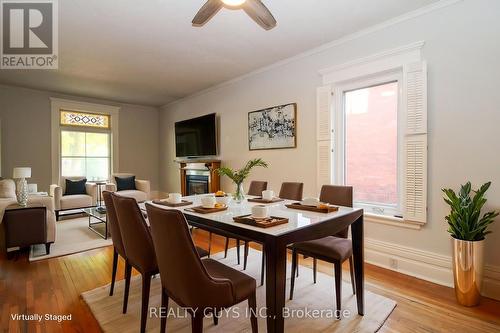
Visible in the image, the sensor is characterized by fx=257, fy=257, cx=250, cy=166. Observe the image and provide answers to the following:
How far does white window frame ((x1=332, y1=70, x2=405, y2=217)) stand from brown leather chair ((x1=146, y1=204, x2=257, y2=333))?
222 cm

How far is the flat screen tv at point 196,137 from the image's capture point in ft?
16.6

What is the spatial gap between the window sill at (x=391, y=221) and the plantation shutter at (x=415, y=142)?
0.06 metres

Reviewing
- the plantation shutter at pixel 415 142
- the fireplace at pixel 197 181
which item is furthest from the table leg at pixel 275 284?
the fireplace at pixel 197 181

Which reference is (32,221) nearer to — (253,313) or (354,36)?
(253,313)

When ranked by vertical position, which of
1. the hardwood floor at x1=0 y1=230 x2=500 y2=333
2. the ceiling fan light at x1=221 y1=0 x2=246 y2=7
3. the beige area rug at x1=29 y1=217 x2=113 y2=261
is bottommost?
the hardwood floor at x1=0 y1=230 x2=500 y2=333

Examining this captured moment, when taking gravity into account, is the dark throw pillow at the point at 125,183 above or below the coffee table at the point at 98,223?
above

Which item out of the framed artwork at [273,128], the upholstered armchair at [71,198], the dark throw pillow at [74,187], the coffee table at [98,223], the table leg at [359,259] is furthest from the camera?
the dark throw pillow at [74,187]

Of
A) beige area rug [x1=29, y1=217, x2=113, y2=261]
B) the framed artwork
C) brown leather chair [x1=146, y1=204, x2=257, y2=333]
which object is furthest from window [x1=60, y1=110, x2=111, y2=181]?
brown leather chair [x1=146, y1=204, x2=257, y2=333]

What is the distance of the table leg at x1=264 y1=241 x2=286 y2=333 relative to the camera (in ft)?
4.15

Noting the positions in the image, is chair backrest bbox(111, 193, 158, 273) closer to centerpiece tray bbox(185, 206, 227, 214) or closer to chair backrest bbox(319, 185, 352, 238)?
centerpiece tray bbox(185, 206, 227, 214)

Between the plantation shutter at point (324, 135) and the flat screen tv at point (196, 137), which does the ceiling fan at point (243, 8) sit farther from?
the flat screen tv at point (196, 137)

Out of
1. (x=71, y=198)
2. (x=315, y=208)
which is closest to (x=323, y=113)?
(x=315, y=208)

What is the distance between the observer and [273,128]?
13.0 feet

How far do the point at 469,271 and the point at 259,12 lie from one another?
8.42 feet
